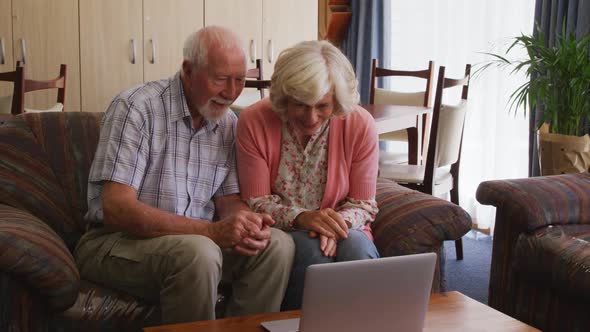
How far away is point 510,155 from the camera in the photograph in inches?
158

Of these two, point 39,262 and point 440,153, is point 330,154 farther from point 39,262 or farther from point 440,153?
point 440,153

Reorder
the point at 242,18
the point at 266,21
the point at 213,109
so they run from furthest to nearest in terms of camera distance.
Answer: the point at 266,21, the point at 242,18, the point at 213,109

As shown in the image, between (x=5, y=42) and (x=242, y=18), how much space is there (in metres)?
1.55

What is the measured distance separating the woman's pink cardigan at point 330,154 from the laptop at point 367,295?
58 centimetres

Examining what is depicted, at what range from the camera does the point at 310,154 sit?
1898mm

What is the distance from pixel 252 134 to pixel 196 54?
0.85ft

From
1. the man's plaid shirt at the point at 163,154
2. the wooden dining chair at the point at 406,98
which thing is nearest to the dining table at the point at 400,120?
the wooden dining chair at the point at 406,98

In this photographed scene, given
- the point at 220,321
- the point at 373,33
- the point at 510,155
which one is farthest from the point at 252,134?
the point at 373,33

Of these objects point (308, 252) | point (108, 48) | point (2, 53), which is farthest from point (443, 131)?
point (2, 53)

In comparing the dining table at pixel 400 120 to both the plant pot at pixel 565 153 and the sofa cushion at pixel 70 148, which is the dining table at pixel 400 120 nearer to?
the plant pot at pixel 565 153

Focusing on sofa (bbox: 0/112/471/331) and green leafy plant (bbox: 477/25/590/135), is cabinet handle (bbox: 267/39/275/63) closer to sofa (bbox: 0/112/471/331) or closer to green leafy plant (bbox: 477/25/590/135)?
green leafy plant (bbox: 477/25/590/135)

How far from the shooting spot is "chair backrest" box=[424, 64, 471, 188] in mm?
3088

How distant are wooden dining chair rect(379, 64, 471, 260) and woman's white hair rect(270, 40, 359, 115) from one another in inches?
52.7

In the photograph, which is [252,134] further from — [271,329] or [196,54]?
[271,329]
